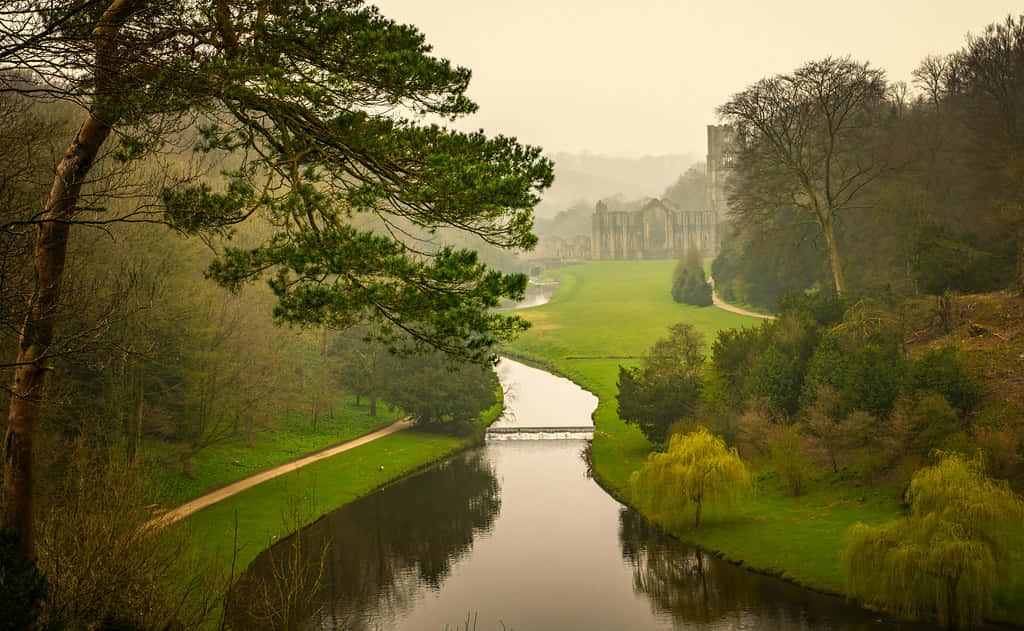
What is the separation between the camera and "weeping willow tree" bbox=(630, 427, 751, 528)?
26203 mm

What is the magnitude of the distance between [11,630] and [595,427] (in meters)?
37.9

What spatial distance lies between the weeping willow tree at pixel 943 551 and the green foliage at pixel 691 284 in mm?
59923

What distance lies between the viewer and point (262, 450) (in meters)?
36.5

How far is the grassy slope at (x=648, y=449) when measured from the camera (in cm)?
2289

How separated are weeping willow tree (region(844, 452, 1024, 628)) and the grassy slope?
4.36 ft

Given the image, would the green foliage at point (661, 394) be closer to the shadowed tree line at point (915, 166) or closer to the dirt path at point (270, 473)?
the shadowed tree line at point (915, 166)

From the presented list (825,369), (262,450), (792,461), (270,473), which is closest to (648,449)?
(792,461)

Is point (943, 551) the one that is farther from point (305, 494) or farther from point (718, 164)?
point (718, 164)

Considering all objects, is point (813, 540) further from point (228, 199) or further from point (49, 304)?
point (49, 304)

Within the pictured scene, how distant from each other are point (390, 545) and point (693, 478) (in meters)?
11.0

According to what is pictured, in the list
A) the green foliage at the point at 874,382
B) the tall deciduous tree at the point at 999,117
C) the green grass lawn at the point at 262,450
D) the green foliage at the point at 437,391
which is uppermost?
the tall deciduous tree at the point at 999,117

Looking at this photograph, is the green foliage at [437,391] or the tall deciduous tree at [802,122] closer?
→ the tall deciduous tree at [802,122]

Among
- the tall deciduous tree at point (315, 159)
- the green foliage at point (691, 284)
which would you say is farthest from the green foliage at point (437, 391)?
the green foliage at point (691, 284)

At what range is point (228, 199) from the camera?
10.5m
